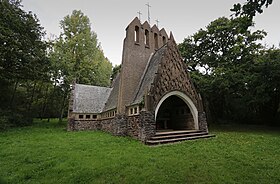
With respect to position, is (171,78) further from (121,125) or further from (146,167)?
(146,167)

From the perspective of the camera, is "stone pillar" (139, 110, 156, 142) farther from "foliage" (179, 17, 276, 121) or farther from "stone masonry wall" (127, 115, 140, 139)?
"foliage" (179, 17, 276, 121)

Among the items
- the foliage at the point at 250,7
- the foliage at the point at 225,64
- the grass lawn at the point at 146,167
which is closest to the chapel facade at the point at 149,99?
the grass lawn at the point at 146,167

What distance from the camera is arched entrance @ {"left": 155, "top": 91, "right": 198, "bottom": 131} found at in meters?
13.1

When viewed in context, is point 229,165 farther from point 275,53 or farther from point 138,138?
point 275,53

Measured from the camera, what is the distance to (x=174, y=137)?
10.5 m

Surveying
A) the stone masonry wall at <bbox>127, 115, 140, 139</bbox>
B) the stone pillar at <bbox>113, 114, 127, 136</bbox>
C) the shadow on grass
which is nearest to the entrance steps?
the stone masonry wall at <bbox>127, 115, 140, 139</bbox>

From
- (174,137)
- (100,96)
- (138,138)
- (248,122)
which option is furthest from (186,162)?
(248,122)

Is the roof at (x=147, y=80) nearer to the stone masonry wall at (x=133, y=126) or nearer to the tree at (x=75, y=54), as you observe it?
the stone masonry wall at (x=133, y=126)

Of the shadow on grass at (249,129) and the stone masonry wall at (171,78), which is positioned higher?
the stone masonry wall at (171,78)

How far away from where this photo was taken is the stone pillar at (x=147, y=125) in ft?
32.1

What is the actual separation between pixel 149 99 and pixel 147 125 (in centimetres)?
165

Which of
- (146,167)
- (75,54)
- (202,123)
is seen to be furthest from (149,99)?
(75,54)

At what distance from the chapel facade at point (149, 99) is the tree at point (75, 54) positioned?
5.65 metres

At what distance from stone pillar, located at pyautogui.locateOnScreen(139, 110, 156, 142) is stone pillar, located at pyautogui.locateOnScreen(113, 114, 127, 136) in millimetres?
3002
